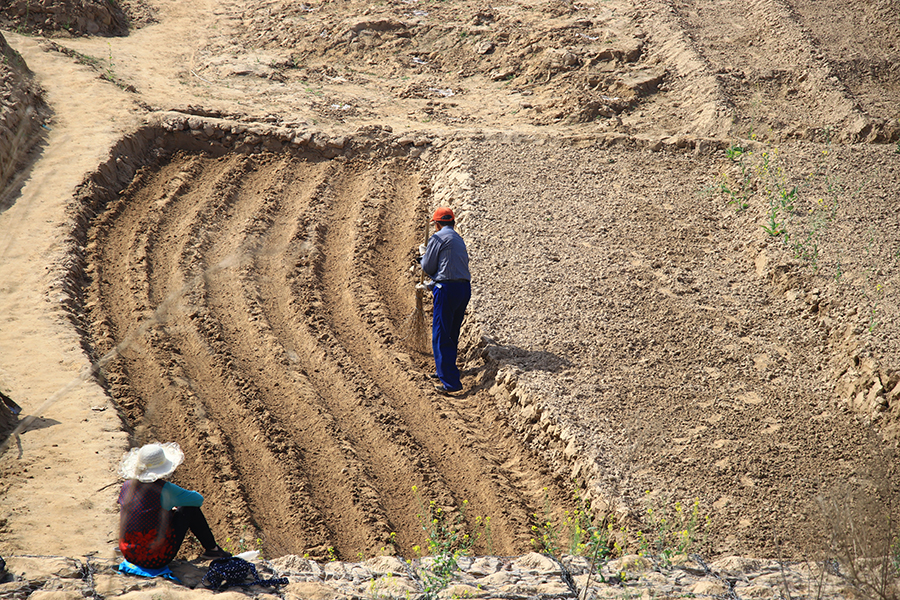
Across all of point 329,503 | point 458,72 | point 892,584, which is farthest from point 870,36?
point 329,503

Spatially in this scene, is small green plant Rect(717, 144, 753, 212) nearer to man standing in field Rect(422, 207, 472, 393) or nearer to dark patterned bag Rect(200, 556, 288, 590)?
man standing in field Rect(422, 207, 472, 393)

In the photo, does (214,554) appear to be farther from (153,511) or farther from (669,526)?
(669,526)

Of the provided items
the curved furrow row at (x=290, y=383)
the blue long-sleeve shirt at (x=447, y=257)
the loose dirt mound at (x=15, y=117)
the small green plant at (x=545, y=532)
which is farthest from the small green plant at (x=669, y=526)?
the loose dirt mound at (x=15, y=117)

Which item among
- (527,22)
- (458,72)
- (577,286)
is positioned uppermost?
(527,22)

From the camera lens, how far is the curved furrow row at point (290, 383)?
16.5 ft

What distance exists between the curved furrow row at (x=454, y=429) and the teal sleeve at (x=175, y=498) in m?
2.13

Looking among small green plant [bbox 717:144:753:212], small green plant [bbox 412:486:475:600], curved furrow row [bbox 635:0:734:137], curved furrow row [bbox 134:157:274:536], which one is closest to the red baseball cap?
curved furrow row [bbox 134:157:274:536]

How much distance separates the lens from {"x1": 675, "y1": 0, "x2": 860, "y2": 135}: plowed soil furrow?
9.94 meters

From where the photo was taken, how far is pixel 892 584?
3.54 m

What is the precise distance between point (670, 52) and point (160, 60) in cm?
910

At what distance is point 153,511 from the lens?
3.88 meters

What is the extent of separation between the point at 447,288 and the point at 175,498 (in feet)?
10.2

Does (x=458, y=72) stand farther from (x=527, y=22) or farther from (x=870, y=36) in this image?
(x=870, y=36)

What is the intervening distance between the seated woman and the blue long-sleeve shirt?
2.97 meters
